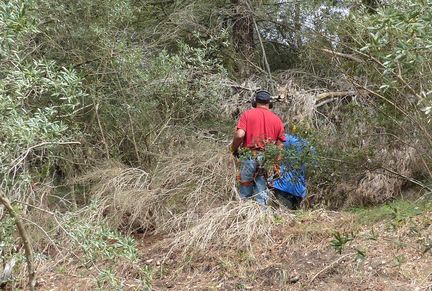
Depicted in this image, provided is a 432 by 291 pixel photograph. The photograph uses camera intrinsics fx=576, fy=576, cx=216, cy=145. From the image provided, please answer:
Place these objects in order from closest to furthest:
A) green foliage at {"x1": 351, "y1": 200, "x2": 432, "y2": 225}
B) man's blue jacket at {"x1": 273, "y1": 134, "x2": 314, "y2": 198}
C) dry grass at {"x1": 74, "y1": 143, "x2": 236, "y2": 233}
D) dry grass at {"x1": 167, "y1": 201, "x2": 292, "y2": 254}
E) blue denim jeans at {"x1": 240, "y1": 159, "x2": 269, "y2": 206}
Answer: green foliage at {"x1": 351, "y1": 200, "x2": 432, "y2": 225} < man's blue jacket at {"x1": 273, "y1": 134, "x2": 314, "y2": 198} < dry grass at {"x1": 167, "y1": 201, "x2": 292, "y2": 254} < blue denim jeans at {"x1": 240, "y1": 159, "x2": 269, "y2": 206} < dry grass at {"x1": 74, "y1": 143, "x2": 236, "y2": 233}

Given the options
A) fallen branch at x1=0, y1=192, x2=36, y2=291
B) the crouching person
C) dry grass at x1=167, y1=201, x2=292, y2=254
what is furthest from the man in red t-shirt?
fallen branch at x1=0, y1=192, x2=36, y2=291

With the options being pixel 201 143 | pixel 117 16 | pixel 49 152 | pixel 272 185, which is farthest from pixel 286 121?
pixel 49 152

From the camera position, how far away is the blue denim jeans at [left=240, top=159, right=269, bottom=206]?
249 inches

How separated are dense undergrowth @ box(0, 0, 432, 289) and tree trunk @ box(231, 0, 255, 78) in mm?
32

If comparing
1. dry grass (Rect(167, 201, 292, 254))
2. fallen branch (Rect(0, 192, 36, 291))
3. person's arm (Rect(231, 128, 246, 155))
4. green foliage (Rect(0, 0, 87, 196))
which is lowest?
dry grass (Rect(167, 201, 292, 254))

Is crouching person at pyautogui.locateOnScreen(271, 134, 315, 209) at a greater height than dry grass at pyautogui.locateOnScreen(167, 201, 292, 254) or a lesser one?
greater

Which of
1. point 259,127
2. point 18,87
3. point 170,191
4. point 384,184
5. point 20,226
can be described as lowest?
point 170,191

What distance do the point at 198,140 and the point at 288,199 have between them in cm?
161

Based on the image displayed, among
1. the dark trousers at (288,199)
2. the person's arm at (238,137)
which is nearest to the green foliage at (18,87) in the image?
the person's arm at (238,137)

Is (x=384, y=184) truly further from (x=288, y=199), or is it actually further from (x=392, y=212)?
(x=392, y=212)

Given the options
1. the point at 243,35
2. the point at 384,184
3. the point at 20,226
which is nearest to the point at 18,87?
the point at 20,226

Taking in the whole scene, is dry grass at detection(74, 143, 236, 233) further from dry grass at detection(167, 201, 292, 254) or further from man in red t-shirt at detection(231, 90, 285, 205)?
dry grass at detection(167, 201, 292, 254)

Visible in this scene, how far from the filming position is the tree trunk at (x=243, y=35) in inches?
364

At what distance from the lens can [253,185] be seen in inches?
259
